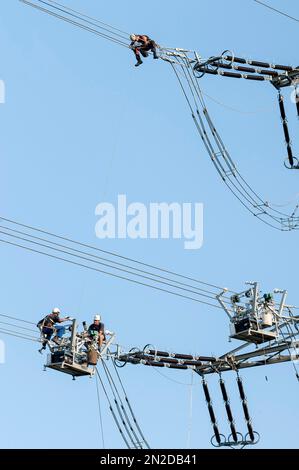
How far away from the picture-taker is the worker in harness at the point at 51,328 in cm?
5141

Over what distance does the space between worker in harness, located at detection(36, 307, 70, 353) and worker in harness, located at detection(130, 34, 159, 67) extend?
998cm

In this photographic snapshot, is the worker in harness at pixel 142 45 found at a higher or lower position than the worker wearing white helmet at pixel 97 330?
higher

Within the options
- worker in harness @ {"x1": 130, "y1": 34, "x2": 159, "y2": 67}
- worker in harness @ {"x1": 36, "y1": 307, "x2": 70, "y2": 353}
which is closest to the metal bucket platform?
worker in harness @ {"x1": 36, "y1": 307, "x2": 70, "y2": 353}

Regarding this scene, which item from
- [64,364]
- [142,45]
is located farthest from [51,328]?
[142,45]

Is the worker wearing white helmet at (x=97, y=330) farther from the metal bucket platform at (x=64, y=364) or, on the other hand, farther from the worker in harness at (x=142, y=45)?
the worker in harness at (x=142, y=45)

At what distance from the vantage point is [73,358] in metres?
51.1

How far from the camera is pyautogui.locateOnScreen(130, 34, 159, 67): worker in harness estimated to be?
174ft

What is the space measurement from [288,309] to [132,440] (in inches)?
313

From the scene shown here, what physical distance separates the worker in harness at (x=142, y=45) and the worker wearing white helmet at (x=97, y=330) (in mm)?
9710

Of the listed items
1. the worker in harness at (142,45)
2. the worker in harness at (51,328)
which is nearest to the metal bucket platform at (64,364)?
the worker in harness at (51,328)

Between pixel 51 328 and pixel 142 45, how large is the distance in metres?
11.2
